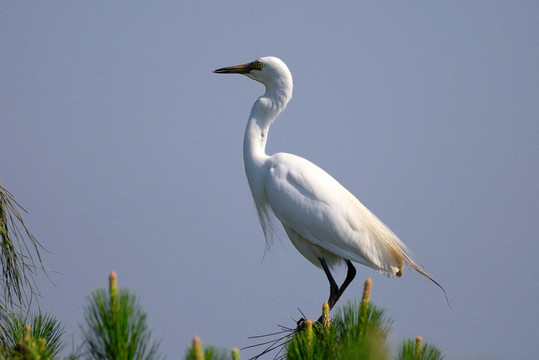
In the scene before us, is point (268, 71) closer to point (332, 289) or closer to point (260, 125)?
point (260, 125)

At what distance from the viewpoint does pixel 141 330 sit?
85.8 inches

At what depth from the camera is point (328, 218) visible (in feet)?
19.3

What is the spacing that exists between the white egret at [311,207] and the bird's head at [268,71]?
0.04 ft

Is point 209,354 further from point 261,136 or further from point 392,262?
point 261,136

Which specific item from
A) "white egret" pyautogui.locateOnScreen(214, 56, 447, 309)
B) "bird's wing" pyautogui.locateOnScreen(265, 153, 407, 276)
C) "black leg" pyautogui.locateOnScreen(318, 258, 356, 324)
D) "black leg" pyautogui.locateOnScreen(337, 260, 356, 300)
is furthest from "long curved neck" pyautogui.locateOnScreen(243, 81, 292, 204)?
"black leg" pyautogui.locateOnScreen(337, 260, 356, 300)

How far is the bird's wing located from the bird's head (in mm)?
949

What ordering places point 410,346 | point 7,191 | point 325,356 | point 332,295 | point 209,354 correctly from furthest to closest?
1. point 332,295
2. point 7,191
3. point 325,356
4. point 410,346
5. point 209,354

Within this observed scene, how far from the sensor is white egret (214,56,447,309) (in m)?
5.82

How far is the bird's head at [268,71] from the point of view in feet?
21.5

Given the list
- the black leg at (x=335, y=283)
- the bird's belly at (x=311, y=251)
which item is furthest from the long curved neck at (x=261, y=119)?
the black leg at (x=335, y=283)

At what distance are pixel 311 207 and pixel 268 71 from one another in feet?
5.48

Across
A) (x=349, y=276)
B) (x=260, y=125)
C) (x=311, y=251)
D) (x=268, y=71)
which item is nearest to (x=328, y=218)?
(x=311, y=251)

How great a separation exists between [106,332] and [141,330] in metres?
0.12

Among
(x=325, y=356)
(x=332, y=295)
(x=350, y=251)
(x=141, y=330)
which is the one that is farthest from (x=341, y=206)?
(x=141, y=330)
